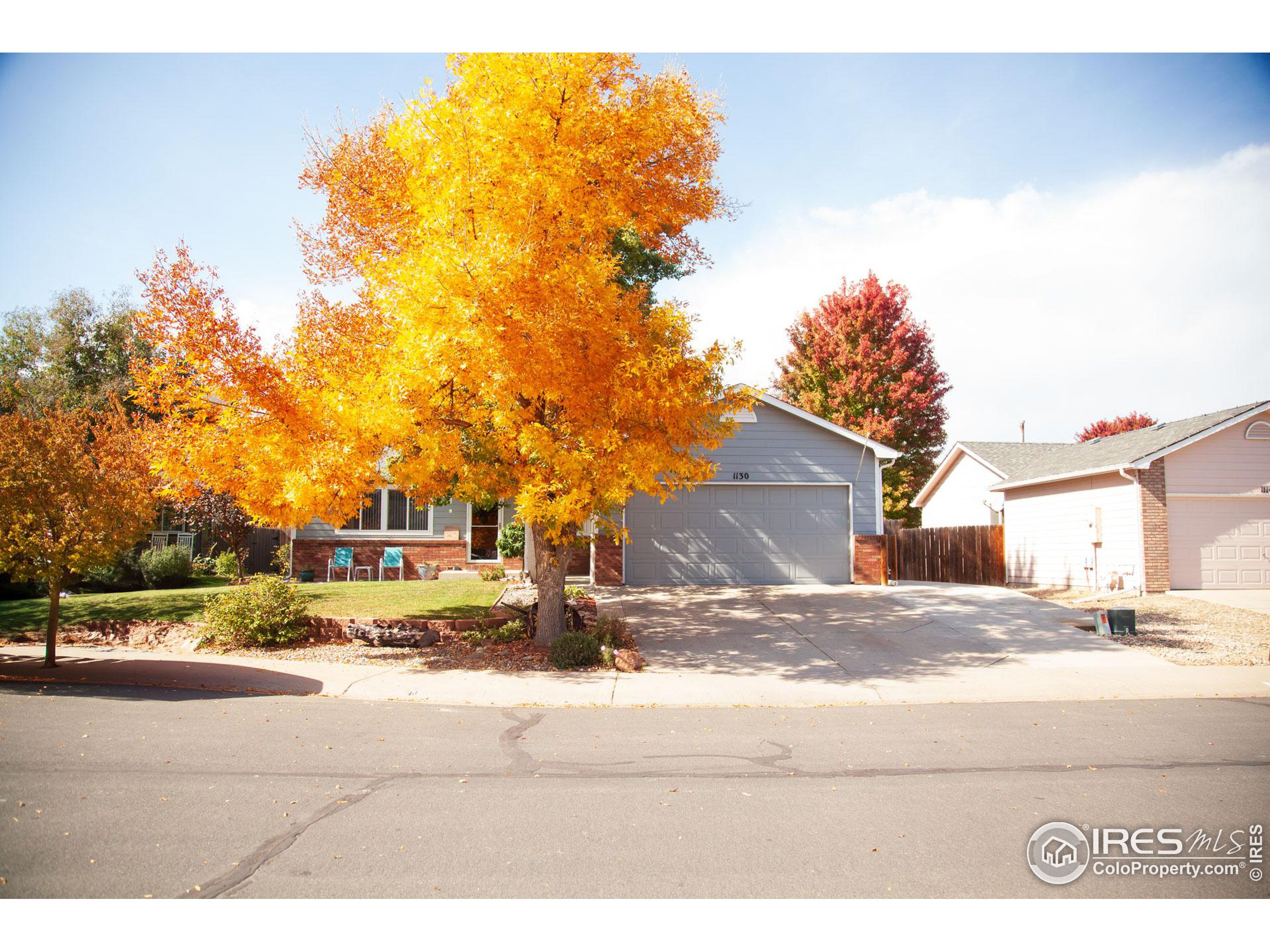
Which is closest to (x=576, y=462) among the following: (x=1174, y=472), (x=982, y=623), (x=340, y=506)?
(x=340, y=506)

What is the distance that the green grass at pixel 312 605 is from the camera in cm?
1231

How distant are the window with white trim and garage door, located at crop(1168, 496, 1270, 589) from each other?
18.8 meters

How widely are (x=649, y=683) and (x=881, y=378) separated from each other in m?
26.4

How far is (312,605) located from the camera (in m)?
13.0

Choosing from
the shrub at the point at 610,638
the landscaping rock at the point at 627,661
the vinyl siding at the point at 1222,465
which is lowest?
the landscaping rock at the point at 627,661

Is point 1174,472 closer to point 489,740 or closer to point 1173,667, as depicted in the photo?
point 1173,667

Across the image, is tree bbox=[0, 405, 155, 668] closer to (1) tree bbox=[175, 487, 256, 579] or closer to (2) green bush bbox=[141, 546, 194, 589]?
(2) green bush bbox=[141, 546, 194, 589]

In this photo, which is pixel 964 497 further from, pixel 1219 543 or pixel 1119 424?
pixel 1119 424

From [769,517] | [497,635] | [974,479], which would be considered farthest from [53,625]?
[974,479]

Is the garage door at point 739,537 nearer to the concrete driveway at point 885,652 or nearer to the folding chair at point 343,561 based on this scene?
the concrete driveway at point 885,652

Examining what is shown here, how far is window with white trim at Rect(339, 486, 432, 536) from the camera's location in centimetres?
1994

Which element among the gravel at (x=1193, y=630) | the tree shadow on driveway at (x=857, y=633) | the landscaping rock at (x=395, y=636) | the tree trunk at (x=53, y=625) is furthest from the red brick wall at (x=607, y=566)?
the tree trunk at (x=53, y=625)

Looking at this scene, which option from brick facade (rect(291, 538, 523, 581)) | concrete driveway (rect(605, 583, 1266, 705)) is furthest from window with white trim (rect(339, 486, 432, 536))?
concrete driveway (rect(605, 583, 1266, 705))

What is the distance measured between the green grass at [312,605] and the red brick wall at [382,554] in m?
3.47
